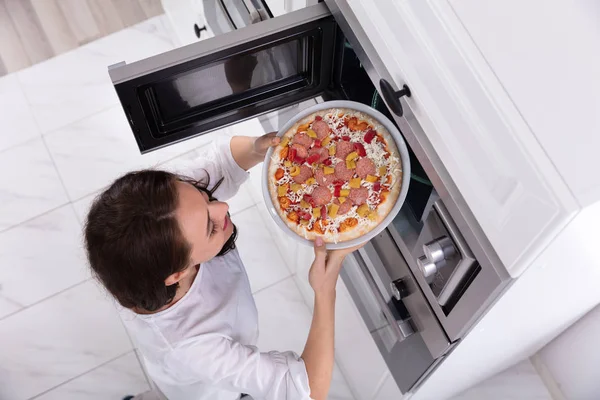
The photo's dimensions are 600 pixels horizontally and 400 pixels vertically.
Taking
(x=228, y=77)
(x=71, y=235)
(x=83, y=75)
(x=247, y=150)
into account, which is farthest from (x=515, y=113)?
(x=83, y=75)

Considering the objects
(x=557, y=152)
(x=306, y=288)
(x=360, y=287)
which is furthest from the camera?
(x=306, y=288)

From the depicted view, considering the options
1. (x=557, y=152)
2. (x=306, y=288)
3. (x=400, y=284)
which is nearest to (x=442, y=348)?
(x=400, y=284)

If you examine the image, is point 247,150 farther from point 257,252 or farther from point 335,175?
point 257,252

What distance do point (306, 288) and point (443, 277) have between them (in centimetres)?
87

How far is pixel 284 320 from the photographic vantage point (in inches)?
73.8

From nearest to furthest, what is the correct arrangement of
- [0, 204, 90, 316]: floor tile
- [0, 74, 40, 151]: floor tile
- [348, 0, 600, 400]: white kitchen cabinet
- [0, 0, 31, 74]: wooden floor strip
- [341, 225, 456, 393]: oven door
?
[348, 0, 600, 400]: white kitchen cabinet → [341, 225, 456, 393]: oven door → [0, 204, 90, 316]: floor tile → [0, 74, 40, 151]: floor tile → [0, 0, 31, 74]: wooden floor strip

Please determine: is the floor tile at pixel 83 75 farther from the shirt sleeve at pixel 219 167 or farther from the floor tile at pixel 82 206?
the shirt sleeve at pixel 219 167

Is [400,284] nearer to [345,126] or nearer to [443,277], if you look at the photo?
[443,277]

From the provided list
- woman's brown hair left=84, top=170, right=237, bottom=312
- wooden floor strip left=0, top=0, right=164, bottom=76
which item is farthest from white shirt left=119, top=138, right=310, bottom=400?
wooden floor strip left=0, top=0, right=164, bottom=76

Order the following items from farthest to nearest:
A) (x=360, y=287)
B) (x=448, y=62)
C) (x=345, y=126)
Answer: (x=360, y=287) → (x=345, y=126) → (x=448, y=62)

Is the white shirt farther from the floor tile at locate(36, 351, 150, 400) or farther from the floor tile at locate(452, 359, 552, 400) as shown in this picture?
the floor tile at locate(452, 359, 552, 400)

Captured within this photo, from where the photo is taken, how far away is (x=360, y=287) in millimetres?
1286

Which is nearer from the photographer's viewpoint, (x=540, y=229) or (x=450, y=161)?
(x=540, y=229)

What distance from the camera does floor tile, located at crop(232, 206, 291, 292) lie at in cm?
193
